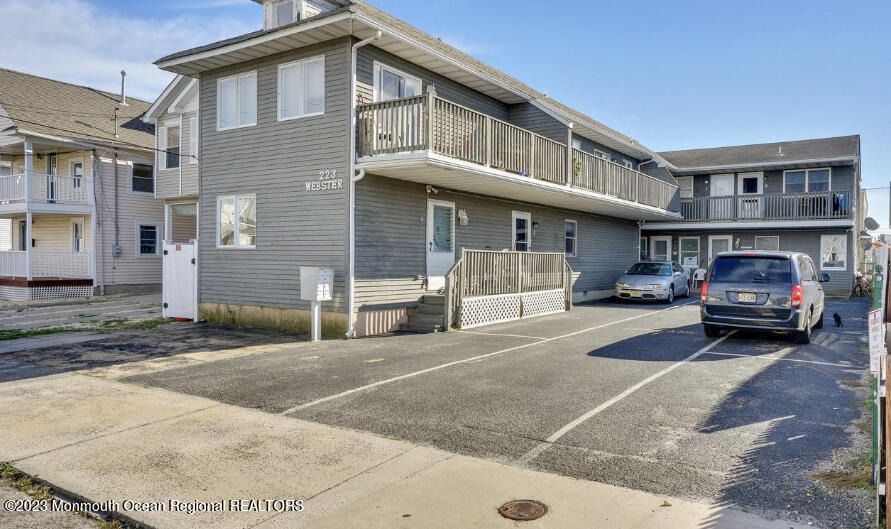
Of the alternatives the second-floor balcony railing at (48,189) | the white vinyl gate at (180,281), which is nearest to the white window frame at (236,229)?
the white vinyl gate at (180,281)

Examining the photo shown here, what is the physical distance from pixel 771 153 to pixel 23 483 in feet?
106

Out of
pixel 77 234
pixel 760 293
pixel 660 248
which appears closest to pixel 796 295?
pixel 760 293

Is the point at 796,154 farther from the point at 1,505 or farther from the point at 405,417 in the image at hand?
the point at 1,505

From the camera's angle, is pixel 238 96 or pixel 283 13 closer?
pixel 283 13

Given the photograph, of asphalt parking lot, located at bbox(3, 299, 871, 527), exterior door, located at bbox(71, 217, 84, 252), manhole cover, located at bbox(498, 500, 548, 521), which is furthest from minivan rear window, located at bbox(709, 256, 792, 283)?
exterior door, located at bbox(71, 217, 84, 252)

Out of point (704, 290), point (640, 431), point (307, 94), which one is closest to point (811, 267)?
point (704, 290)

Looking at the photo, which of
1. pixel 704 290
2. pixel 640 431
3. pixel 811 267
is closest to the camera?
pixel 640 431

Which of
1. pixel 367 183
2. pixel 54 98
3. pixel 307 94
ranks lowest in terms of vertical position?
pixel 367 183

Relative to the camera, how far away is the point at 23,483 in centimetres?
462

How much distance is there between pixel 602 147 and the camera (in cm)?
2395

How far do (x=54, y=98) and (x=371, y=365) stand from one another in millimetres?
22948

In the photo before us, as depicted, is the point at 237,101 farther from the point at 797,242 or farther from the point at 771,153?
the point at 771,153

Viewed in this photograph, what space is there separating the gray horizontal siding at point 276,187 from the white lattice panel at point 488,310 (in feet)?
9.96

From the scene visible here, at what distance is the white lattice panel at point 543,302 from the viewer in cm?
1609
